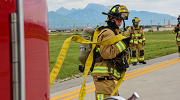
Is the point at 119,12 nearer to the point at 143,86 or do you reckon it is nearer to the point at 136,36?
the point at 143,86

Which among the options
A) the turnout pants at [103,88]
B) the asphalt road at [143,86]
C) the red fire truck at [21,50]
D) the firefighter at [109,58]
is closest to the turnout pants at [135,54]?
the asphalt road at [143,86]

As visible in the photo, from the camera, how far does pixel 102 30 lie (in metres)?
4.02

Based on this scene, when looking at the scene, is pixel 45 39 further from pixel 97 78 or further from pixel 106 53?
pixel 97 78

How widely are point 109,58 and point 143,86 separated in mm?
3817

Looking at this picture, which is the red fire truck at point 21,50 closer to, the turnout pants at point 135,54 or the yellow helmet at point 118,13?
the yellow helmet at point 118,13

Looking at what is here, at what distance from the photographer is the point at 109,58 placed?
386cm

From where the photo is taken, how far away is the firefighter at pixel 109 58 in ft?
12.7

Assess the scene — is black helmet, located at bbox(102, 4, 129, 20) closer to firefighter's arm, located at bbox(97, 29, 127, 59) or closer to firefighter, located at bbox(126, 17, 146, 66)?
firefighter's arm, located at bbox(97, 29, 127, 59)

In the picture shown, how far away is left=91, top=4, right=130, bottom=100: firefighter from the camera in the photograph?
12.7 ft

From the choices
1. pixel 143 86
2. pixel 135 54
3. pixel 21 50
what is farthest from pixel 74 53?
pixel 21 50

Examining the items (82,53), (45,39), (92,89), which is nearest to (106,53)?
(82,53)

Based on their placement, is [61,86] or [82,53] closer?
[82,53]

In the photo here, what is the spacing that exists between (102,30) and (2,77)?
238cm

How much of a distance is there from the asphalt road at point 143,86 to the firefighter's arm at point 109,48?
2.71 meters
